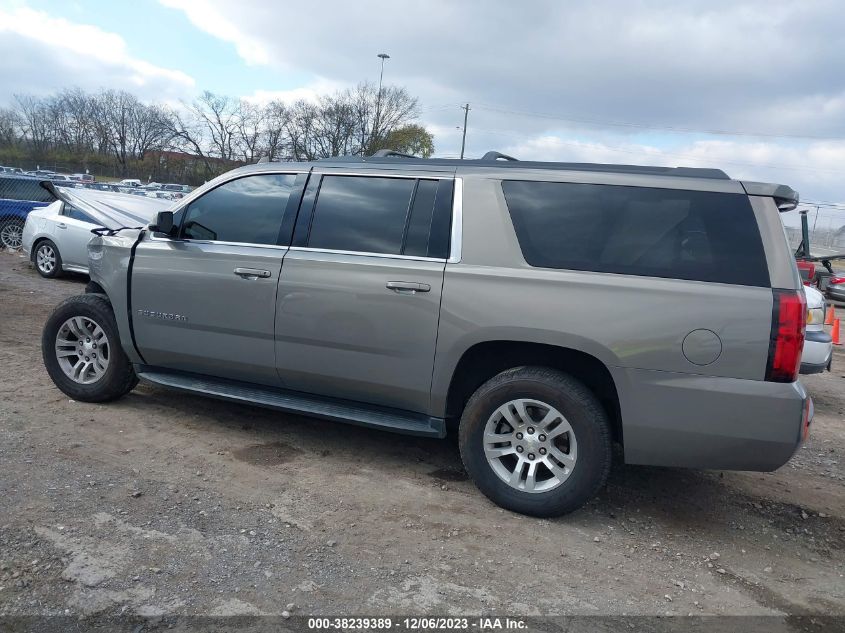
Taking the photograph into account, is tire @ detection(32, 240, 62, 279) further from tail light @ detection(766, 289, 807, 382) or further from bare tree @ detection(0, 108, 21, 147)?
bare tree @ detection(0, 108, 21, 147)

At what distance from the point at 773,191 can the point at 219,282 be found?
10.7 ft

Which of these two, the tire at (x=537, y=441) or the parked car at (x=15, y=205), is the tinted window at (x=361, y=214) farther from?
the parked car at (x=15, y=205)

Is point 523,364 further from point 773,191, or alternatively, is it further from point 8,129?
point 8,129

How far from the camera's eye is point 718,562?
131 inches

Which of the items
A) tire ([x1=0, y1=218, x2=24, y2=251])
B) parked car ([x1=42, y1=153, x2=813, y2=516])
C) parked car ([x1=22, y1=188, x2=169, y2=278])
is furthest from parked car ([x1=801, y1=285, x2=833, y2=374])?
tire ([x1=0, y1=218, x2=24, y2=251])

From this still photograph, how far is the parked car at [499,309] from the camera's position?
10.7ft

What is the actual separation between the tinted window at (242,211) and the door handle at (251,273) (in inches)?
8.8

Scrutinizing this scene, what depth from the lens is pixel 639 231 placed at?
3484mm

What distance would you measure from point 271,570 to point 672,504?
2.42 meters

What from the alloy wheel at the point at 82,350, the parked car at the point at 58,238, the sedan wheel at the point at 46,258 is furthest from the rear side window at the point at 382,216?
the sedan wheel at the point at 46,258

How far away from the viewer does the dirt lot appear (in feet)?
9.28

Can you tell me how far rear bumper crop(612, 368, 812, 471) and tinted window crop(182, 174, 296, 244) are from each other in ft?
7.90

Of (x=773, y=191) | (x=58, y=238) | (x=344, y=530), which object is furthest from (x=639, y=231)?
(x=58, y=238)

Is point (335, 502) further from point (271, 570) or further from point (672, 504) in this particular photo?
point (672, 504)
